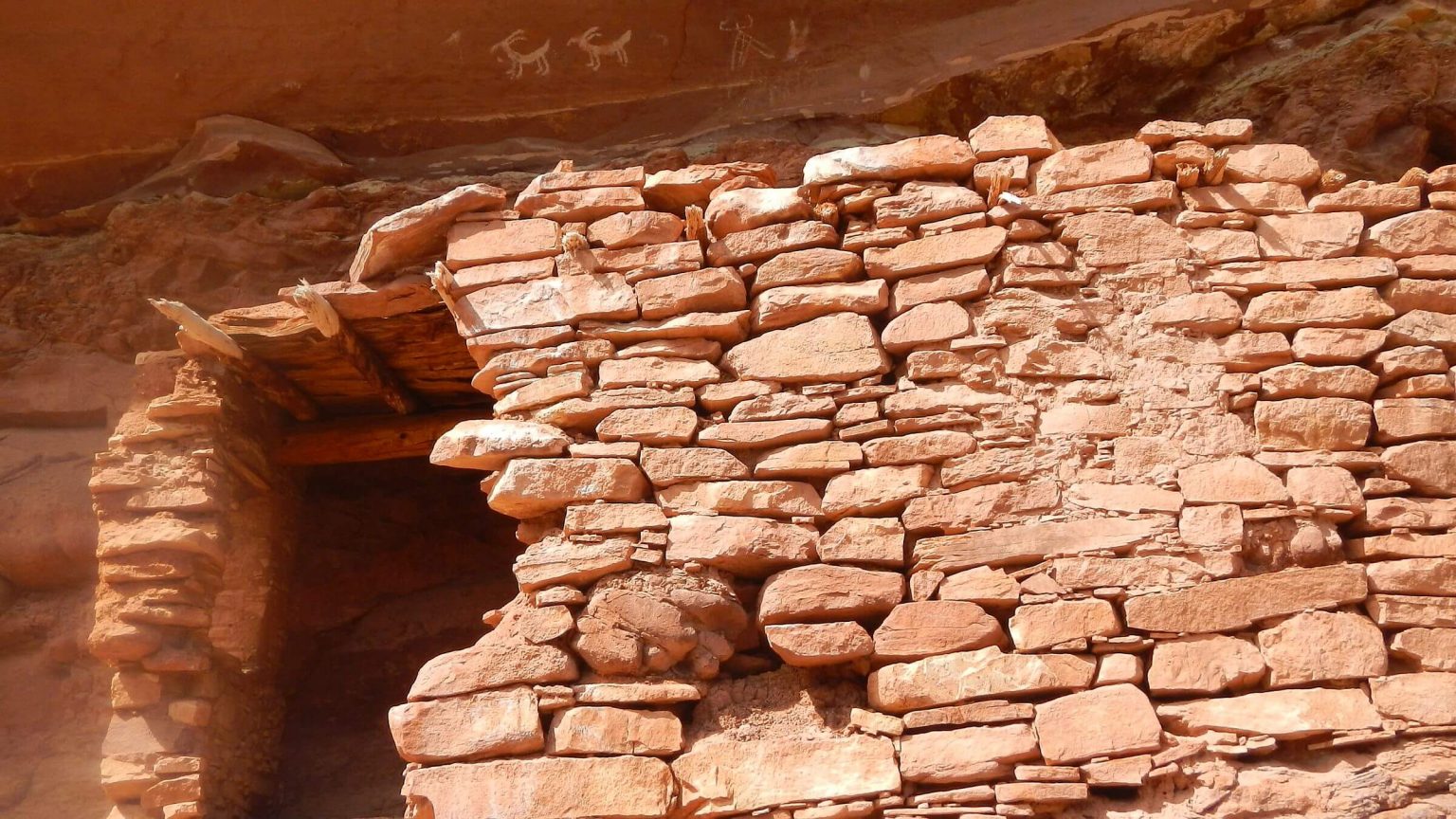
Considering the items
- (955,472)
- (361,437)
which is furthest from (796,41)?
(955,472)

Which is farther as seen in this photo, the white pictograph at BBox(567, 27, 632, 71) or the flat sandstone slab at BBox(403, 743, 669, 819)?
the white pictograph at BBox(567, 27, 632, 71)

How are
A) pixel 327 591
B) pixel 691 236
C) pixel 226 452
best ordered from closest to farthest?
pixel 691 236 → pixel 226 452 → pixel 327 591

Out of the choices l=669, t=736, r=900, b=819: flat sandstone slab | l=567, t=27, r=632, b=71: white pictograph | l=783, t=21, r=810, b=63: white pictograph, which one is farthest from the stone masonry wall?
l=783, t=21, r=810, b=63: white pictograph

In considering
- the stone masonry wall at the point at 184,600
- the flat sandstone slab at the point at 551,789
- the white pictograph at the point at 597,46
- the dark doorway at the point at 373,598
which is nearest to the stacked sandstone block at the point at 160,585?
the stone masonry wall at the point at 184,600

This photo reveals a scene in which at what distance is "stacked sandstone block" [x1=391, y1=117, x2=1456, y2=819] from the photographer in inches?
99.4

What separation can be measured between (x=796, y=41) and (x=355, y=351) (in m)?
2.73

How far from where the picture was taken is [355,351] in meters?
3.85

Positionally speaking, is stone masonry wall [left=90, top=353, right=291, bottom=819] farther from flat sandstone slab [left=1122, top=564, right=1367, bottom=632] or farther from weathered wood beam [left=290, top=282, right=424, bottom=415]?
flat sandstone slab [left=1122, top=564, right=1367, bottom=632]

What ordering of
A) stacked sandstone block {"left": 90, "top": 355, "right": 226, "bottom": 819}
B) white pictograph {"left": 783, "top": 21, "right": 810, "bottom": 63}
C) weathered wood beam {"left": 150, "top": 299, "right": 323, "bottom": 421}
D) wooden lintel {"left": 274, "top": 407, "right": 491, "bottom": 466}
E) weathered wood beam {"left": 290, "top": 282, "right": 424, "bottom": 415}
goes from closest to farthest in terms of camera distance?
1. weathered wood beam {"left": 290, "top": 282, "right": 424, "bottom": 415}
2. stacked sandstone block {"left": 90, "top": 355, "right": 226, "bottom": 819}
3. weathered wood beam {"left": 150, "top": 299, "right": 323, "bottom": 421}
4. wooden lintel {"left": 274, "top": 407, "right": 491, "bottom": 466}
5. white pictograph {"left": 783, "top": 21, "right": 810, "bottom": 63}

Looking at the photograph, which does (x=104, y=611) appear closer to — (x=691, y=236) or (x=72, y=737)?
(x=72, y=737)

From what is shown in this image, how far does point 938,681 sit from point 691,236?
1.28 meters

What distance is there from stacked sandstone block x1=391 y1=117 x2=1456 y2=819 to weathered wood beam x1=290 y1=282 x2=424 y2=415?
0.57 metres

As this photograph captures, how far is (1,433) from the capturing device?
17.5 ft

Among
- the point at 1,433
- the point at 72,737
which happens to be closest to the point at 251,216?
the point at 1,433
